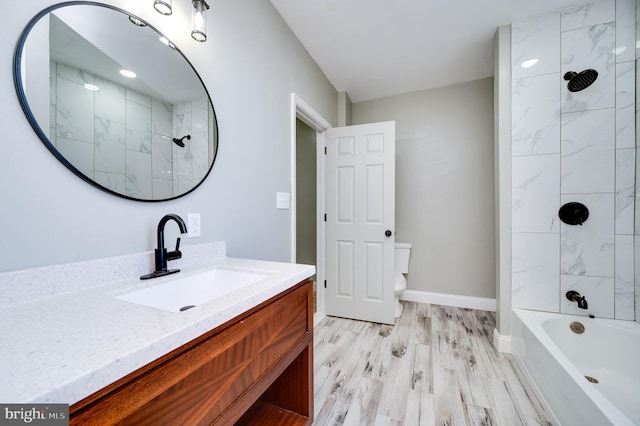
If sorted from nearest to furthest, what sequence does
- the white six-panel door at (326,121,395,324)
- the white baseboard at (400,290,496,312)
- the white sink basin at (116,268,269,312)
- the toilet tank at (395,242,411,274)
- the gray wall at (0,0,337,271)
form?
the gray wall at (0,0,337,271) → the white sink basin at (116,268,269,312) → the white six-panel door at (326,121,395,324) → the white baseboard at (400,290,496,312) → the toilet tank at (395,242,411,274)

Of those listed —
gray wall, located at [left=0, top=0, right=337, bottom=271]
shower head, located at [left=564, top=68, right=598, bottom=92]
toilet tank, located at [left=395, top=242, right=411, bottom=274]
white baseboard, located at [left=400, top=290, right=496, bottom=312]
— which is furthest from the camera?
toilet tank, located at [left=395, top=242, right=411, bottom=274]

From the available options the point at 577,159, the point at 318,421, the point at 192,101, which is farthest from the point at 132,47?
the point at 577,159

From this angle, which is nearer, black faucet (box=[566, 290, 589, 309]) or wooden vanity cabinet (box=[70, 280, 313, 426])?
wooden vanity cabinet (box=[70, 280, 313, 426])

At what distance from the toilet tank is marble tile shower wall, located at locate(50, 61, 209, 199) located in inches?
92.9

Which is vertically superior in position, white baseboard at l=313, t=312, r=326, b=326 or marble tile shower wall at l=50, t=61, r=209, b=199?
marble tile shower wall at l=50, t=61, r=209, b=199

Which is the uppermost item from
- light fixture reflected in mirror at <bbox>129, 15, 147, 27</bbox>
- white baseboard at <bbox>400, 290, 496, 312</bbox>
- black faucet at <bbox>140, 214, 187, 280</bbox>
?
light fixture reflected in mirror at <bbox>129, 15, 147, 27</bbox>

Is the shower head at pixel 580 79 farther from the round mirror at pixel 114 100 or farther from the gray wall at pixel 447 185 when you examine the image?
the round mirror at pixel 114 100

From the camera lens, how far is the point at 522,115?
6.19ft

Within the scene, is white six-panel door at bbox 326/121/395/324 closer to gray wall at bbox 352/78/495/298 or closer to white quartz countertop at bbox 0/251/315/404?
gray wall at bbox 352/78/495/298

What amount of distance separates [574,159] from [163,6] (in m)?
2.56

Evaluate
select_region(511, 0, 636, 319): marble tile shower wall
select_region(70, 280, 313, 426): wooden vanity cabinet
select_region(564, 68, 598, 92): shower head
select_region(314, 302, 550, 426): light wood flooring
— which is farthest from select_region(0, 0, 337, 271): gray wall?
select_region(564, 68, 598, 92): shower head

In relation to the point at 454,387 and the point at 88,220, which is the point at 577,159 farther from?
the point at 88,220

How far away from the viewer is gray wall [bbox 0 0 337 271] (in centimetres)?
68

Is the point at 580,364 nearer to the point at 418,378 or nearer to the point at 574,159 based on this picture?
the point at 418,378
